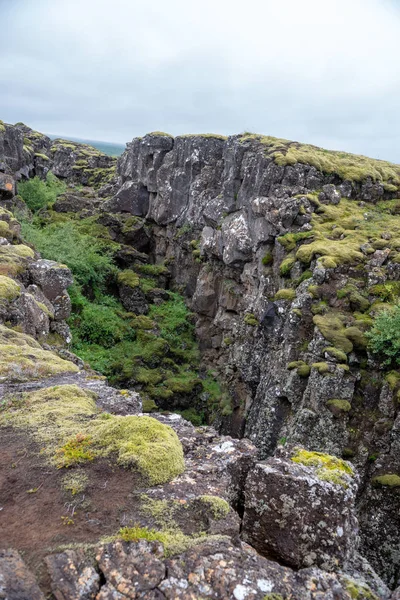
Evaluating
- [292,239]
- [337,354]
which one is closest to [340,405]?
[337,354]

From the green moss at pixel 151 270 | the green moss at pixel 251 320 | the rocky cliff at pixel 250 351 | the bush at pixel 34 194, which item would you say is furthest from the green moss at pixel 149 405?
the bush at pixel 34 194

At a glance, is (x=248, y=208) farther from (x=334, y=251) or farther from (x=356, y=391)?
(x=356, y=391)

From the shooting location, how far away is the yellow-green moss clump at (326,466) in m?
7.02

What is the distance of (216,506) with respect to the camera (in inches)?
248

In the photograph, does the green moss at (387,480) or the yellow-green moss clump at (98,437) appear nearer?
the yellow-green moss clump at (98,437)

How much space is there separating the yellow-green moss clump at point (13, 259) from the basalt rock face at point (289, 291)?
1401 cm

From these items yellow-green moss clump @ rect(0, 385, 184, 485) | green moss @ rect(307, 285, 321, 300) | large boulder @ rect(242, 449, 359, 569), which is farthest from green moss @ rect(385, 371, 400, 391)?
yellow-green moss clump @ rect(0, 385, 184, 485)

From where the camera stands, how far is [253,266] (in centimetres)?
3169

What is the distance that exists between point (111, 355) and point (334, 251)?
20.1 meters

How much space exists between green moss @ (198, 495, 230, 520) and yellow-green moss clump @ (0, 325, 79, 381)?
24.2 feet

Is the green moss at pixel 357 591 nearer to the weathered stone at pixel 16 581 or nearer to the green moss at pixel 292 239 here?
the weathered stone at pixel 16 581

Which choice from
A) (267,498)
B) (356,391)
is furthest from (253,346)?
(267,498)

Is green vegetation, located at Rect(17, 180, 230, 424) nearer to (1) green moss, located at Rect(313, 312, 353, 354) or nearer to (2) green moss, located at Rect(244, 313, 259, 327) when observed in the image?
(2) green moss, located at Rect(244, 313, 259, 327)

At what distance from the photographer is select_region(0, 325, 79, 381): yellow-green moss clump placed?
11.7m
